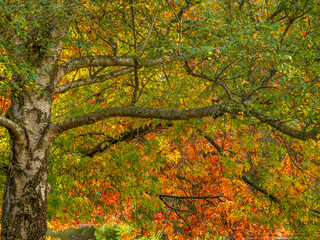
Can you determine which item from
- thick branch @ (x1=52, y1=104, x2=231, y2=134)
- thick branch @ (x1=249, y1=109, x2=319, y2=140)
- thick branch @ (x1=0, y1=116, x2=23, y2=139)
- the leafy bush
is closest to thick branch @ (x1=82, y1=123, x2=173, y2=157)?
thick branch @ (x1=52, y1=104, x2=231, y2=134)

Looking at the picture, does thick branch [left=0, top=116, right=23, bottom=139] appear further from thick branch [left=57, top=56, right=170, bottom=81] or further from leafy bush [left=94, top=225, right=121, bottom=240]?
leafy bush [left=94, top=225, right=121, bottom=240]

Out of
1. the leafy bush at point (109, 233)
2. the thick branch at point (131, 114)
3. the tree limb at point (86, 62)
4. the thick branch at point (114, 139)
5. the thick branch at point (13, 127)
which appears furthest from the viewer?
the leafy bush at point (109, 233)

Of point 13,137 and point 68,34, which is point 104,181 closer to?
point 13,137

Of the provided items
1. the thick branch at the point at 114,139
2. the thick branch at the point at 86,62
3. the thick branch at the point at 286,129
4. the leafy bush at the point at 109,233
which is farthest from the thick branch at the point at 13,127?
the leafy bush at the point at 109,233

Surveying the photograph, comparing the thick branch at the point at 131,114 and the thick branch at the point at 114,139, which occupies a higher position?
Answer: the thick branch at the point at 114,139

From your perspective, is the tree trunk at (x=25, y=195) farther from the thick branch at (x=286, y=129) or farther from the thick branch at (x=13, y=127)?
the thick branch at (x=286, y=129)

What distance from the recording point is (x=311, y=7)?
5496mm

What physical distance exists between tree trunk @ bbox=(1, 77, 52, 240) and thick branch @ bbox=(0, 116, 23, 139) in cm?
9

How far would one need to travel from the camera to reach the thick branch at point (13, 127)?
4874 millimetres

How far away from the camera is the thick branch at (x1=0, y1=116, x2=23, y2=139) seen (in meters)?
4.87

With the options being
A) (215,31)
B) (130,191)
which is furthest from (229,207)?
(215,31)

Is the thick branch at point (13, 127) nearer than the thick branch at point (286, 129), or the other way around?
the thick branch at point (13, 127)

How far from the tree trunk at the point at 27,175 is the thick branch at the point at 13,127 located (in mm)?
93

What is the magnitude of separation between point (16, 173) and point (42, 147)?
23.5 inches
